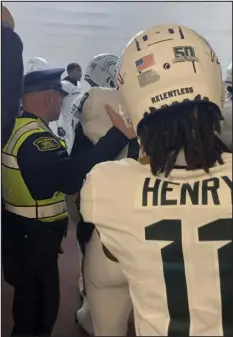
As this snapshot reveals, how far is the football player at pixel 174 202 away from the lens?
2.58ft

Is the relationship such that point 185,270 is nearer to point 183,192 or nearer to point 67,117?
point 183,192

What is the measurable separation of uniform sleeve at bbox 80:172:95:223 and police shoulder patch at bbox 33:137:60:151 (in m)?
0.15

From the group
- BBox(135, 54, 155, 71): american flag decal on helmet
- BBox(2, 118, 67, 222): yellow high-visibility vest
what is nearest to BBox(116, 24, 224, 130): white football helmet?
BBox(135, 54, 155, 71): american flag decal on helmet

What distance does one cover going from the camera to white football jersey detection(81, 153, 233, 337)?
787mm

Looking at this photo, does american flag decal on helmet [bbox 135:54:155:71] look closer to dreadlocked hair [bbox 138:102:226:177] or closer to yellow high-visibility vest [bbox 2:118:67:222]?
dreadlocked hair [bbox 138:102:226:177]

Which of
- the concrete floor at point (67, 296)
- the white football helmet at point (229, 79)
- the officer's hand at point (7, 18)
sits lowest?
the concrete floor at point (67, 296)

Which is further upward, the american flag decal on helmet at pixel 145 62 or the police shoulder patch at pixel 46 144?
the american flag decal on helmet at pixel 145 62

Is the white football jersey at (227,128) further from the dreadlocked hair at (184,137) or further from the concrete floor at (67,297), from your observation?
the concrete floor at (67,297)

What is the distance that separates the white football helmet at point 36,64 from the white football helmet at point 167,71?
0.54 feet

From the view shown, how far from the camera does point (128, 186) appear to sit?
2.61 feet

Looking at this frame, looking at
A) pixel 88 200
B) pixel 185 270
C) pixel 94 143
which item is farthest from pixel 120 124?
pixel 185 270

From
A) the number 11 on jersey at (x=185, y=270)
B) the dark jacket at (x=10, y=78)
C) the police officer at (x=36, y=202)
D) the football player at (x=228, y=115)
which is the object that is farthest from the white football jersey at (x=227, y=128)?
the dark jacket at (x=10, y=78)

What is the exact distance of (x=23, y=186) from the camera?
38.2 inches

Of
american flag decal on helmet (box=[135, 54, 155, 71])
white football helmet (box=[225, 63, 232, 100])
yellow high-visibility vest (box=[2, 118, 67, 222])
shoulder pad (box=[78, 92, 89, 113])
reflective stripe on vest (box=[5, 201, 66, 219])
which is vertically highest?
american flag decal on helmet (box=[135, 54, 155, 71])
